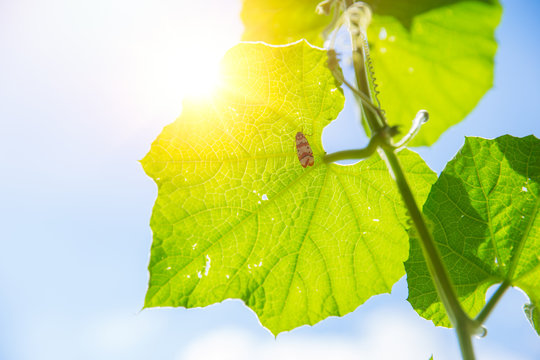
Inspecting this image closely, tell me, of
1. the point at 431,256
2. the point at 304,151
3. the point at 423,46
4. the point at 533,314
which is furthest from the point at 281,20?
the point at 533,314

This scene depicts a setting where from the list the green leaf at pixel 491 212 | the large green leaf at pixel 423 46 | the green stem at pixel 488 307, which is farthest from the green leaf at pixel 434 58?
the green stem at pixel 488 307

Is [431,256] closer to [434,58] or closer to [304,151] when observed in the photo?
[304,151]

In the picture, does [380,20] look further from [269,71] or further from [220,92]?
[220,92]

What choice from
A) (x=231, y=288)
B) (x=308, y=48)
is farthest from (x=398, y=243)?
(x=308, y=48)

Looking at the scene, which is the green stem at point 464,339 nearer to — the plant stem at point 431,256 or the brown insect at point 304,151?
the plant stem at point 431,256

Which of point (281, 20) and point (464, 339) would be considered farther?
point (281, 20)

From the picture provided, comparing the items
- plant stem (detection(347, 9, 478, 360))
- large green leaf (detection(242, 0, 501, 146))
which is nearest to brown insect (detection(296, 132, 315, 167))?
plant stem (detection(347, 9, 478, 360))
